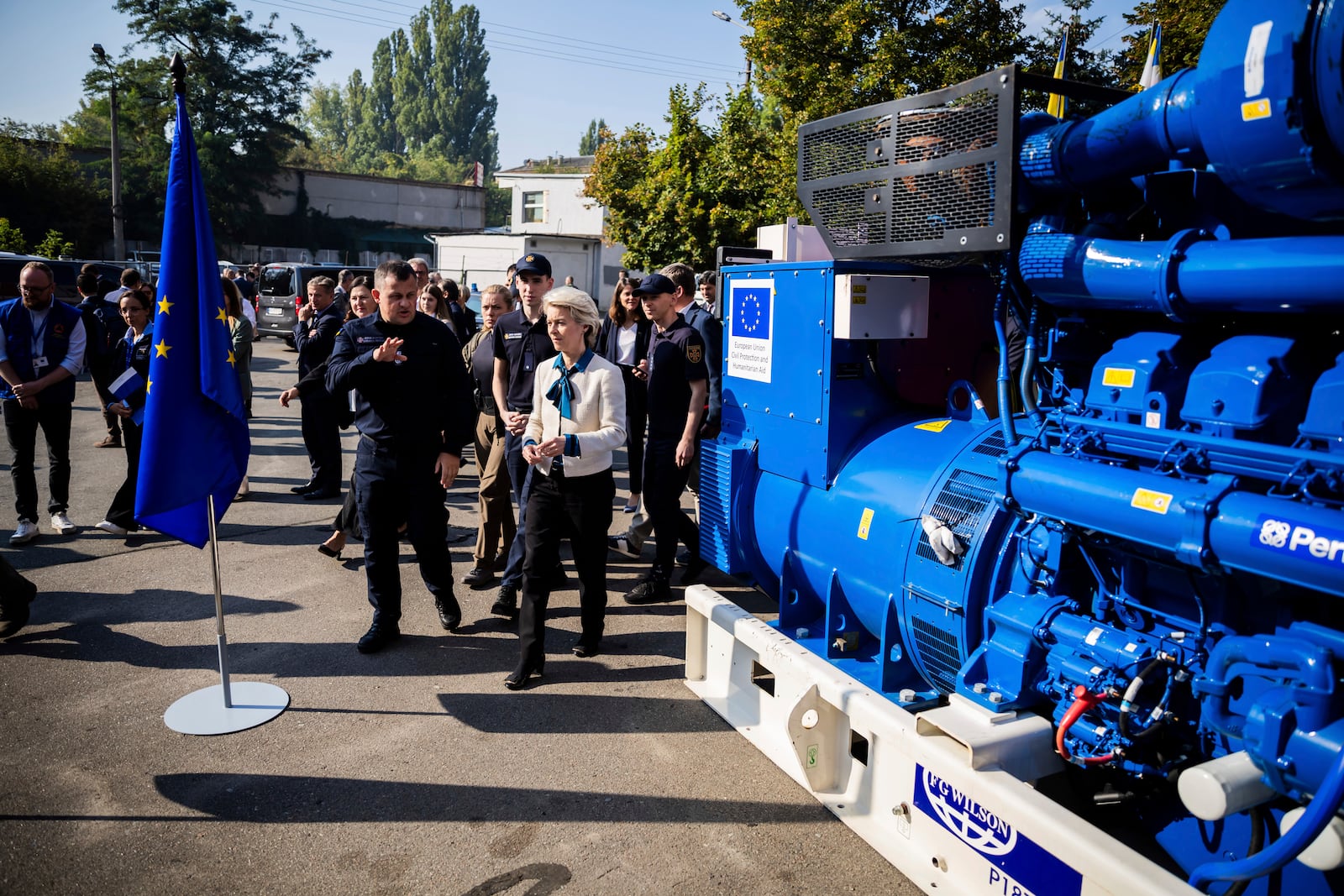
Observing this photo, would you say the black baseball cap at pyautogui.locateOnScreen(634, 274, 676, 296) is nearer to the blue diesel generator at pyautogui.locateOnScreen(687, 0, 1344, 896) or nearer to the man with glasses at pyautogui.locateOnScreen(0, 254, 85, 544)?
the blue diesel generator at pyautogui.locateOnScreen(687, 0, 1344, 896)

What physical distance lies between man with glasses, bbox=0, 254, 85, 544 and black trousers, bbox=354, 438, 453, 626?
3.16 metres

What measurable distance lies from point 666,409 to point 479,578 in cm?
166

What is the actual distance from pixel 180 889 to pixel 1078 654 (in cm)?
301

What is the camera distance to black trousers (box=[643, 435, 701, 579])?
5.56 meters

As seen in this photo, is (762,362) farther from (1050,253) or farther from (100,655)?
(100,655)

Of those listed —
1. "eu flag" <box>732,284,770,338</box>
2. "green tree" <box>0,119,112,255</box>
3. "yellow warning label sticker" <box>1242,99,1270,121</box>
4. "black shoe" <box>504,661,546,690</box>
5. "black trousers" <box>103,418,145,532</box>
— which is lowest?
"black shoe" <box>504,661,546,690</box>

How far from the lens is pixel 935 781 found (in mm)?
2971

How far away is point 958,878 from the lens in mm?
2916

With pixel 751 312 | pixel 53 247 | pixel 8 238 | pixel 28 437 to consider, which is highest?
pixel 8 238

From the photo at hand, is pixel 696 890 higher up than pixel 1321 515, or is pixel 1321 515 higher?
pixel 1321 515

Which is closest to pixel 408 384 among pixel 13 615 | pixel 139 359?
pixel 13 615

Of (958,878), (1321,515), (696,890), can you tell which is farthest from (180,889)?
(1321,515)

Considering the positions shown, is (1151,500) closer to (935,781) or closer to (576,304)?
(935,781)

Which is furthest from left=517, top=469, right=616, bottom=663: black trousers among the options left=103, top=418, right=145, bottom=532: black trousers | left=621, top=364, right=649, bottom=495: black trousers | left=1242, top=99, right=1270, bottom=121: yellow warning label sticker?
left=103, top=418, right=145, bottom=532: black trousers
